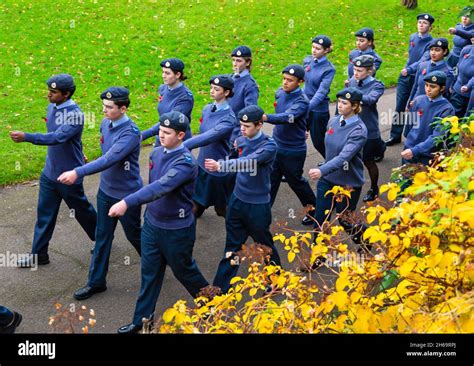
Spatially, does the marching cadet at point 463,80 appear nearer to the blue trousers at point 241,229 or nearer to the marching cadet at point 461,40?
the marching cadet at point 461,40

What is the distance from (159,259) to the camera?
238 inches

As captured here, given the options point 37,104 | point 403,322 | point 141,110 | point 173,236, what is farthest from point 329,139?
point 37,104

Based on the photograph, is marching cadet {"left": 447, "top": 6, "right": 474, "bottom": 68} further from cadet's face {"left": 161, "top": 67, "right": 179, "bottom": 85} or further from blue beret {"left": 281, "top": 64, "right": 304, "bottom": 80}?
cadet's face {"left": 161, "top": 67, "right": 179, "bottom": 85}

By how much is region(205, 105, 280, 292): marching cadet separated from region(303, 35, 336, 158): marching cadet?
269cm

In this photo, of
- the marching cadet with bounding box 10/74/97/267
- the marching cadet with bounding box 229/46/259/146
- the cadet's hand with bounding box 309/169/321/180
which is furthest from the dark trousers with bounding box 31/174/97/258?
the cadet's hand with bounding box 309/169/321/180

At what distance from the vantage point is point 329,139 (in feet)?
23.8

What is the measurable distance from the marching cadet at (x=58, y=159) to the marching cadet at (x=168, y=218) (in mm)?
1295

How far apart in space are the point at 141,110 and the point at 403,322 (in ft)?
31.2

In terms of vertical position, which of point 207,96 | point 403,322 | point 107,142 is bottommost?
point 207,96

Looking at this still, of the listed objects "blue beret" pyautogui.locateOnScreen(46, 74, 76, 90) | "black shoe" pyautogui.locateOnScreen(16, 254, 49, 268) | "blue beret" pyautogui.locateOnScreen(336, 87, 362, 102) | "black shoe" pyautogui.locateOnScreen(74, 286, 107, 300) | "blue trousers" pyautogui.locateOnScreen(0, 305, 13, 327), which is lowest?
"black shoe" pyautogui.locateOnScreen(16, 254, 49, 268)

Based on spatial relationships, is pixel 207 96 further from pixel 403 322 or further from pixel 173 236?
pixel 403 322

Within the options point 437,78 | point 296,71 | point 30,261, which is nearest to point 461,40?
point 437,78

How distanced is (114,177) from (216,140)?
1.21 meters

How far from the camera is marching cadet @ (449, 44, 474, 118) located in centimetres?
1009
